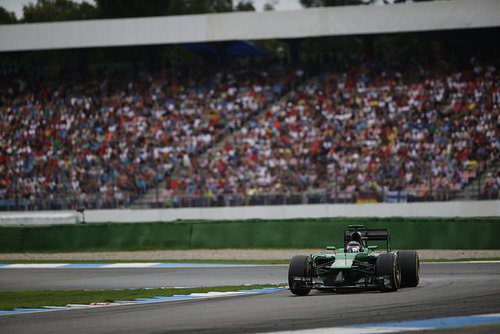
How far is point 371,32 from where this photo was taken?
40031 mm

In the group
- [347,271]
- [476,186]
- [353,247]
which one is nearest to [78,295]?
[353,247]

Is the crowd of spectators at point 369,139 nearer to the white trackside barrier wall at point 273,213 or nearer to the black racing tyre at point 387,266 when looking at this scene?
the white trackside barrier wall at point 273,213

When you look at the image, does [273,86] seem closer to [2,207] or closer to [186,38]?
[186,38]

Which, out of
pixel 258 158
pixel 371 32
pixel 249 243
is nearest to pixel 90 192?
pixel 258 158

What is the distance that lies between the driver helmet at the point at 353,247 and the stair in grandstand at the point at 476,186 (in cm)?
1713

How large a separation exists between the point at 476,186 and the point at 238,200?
866cm

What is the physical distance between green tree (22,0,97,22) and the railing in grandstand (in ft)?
104

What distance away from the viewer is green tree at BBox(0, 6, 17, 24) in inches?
2753

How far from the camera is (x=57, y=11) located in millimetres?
72375

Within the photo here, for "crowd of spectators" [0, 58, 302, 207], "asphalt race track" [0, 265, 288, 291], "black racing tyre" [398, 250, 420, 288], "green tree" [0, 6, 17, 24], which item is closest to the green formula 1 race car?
"black racing tyre" [398, 250, 420, 288]

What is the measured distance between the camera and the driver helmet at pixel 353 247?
16.7 m

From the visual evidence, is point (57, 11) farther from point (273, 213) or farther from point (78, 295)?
point (78, 295)

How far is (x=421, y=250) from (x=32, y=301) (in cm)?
1407

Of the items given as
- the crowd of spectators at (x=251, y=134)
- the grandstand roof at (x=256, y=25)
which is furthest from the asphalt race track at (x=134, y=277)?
the grandstand roof at (x=256, y=25)
